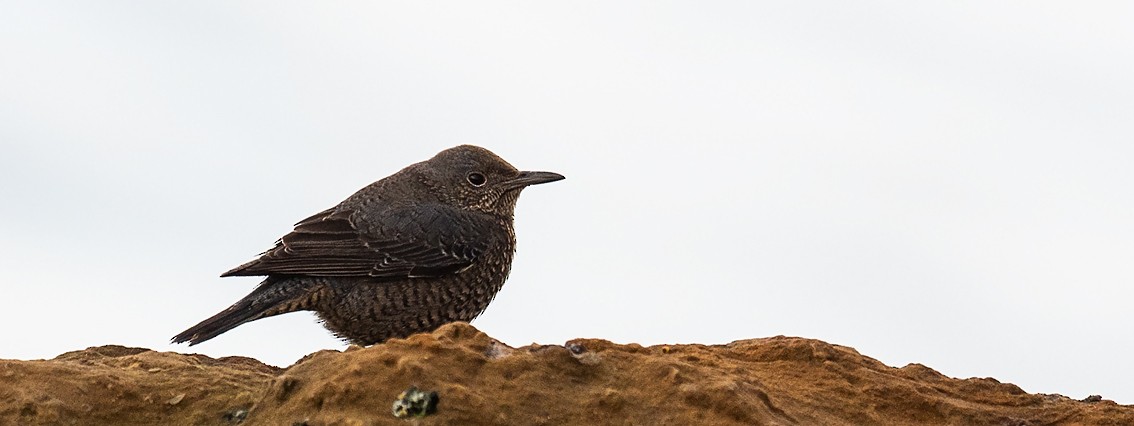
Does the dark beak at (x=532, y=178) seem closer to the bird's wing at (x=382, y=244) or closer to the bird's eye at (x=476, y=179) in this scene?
the bird's eye at (x=476, y=179)

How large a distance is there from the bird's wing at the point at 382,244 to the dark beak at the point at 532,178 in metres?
0.52

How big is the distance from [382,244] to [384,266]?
24 cm

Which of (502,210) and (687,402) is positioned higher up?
(502,210)

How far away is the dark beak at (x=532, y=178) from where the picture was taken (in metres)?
9.74

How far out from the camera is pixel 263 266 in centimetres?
868

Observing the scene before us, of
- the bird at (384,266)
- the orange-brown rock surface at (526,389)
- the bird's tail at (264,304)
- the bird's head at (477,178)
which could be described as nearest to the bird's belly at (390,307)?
the bird at (384,266)

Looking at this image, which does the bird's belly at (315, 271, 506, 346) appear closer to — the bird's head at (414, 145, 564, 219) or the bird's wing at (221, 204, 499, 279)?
the bird's wing at (221, 204, 499, 279)

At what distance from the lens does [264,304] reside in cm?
845

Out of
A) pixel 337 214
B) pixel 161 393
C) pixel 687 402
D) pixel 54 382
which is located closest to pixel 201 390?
pixel 161 393

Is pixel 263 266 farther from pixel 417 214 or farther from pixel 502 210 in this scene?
pixel 502 210

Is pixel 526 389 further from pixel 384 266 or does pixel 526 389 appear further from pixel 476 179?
pixel 476 179

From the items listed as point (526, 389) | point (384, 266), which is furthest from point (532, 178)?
point (526, 389)

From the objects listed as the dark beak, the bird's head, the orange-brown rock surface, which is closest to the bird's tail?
the bird's head

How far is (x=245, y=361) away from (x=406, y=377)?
2244mm
